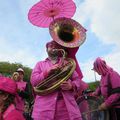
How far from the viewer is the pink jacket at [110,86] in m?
6.18

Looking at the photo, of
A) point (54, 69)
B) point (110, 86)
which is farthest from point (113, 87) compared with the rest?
point (54, 69)

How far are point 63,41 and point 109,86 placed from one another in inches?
58.8

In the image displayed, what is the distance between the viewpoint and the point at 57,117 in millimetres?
4727

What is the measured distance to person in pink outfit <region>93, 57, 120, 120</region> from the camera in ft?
20.3

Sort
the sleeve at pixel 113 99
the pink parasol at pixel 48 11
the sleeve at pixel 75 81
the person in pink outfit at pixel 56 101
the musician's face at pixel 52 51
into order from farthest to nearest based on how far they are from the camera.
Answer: the sleeve at pixel 113 99 < the pink parasol at pixel 48 11 < the musician's face at pixel 52 51 < the sleeve at pixel 75 81 < the person in pink outfit at pixel 56 101

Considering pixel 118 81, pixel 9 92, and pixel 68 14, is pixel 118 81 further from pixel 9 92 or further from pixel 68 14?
pixel 9 92

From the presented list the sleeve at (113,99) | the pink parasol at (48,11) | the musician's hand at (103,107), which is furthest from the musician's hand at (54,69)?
the musician's hand at (103,107)

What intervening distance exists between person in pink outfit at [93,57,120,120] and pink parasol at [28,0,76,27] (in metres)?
1.19

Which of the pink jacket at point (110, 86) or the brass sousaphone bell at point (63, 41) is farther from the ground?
the brass sousaphone bell at point (63, 41)

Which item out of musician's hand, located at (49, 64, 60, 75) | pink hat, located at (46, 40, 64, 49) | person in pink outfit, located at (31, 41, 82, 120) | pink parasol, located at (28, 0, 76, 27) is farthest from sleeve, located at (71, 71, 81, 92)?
pink parasol, located at (28, 0, 76, 27)

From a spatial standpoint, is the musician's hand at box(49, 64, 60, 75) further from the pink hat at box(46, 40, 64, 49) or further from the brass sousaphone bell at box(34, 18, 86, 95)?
the pink hat at box(46, 40, 64, 49)

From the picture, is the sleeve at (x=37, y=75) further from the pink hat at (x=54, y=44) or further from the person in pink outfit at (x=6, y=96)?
the person in pink outfit at (x=6, y=96)

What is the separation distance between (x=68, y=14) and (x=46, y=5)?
13.4 inches

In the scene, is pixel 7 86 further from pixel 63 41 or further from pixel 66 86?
pixel 63 41
